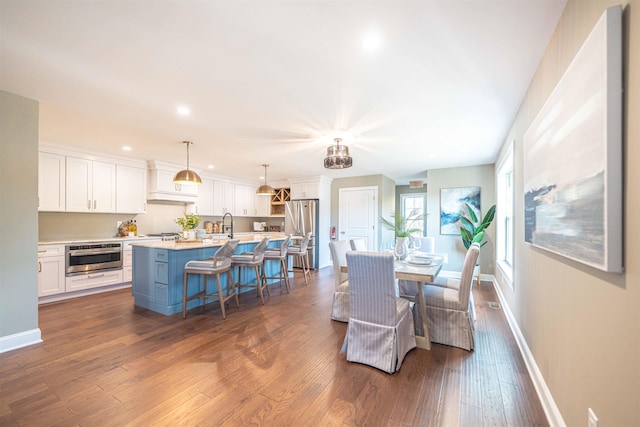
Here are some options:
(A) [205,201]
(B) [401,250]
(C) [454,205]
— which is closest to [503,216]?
(C) [454,205]

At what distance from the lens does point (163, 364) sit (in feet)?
7.34

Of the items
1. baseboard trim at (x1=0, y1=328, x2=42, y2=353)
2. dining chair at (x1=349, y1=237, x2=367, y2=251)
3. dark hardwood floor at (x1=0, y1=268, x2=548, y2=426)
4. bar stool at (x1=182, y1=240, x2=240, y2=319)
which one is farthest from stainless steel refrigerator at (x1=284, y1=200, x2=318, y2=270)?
baseboard trim at (x1=0, y1=328, x2=42, y2=353)

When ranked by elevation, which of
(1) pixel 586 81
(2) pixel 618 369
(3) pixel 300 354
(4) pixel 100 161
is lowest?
(3) pixel 300 354

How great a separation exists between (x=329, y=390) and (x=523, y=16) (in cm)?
265

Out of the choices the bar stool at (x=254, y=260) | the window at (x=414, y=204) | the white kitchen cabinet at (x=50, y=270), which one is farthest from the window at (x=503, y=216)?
the white kitchen cabinet at (x=50, y=270)

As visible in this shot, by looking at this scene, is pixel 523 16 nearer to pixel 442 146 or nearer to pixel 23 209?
pixel 442 146

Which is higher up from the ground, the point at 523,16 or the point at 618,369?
the point at 523,16

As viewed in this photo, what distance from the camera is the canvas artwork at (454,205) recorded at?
17.6ft

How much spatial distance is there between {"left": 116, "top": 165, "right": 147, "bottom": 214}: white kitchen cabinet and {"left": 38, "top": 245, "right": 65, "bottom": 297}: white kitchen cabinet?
1.15 meters

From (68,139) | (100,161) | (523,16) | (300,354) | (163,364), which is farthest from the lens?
(100,161)

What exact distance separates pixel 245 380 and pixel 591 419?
1973 millimetres

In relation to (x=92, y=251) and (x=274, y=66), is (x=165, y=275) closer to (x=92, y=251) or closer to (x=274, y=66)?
(x=92, y=251)

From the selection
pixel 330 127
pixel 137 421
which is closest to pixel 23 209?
pixel 137 421

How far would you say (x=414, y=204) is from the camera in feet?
27.2
